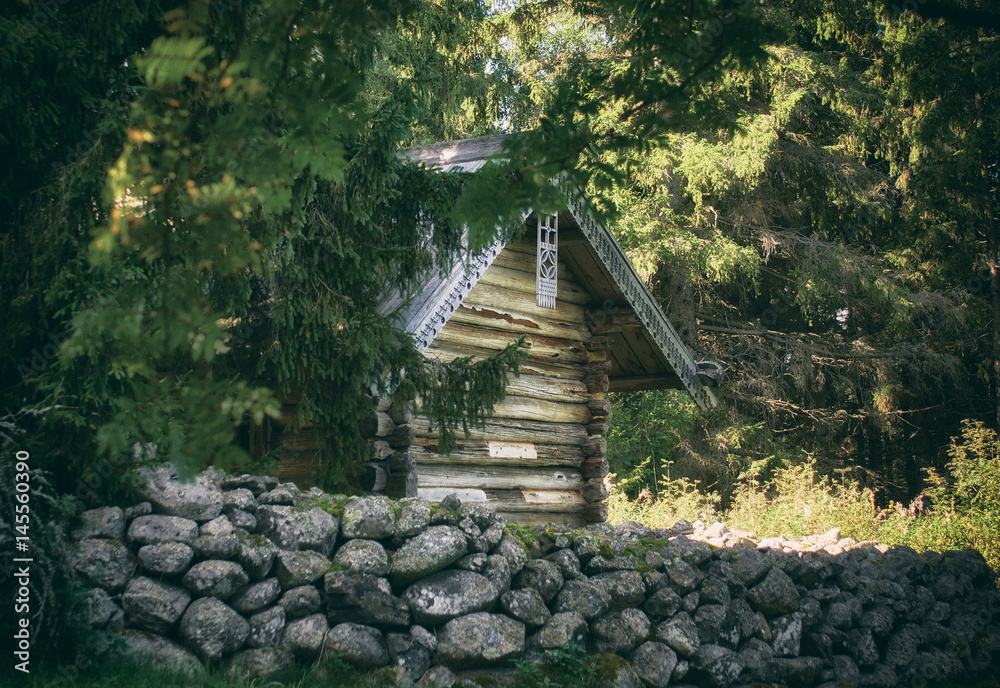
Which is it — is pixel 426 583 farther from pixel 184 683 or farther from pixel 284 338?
pixel 284 338

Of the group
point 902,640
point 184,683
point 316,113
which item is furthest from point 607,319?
point 316,113

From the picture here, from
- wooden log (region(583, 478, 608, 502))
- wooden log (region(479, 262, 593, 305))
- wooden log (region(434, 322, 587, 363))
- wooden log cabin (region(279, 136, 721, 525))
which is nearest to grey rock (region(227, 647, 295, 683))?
wooden log cabin (region(279, 136, 721, 525))

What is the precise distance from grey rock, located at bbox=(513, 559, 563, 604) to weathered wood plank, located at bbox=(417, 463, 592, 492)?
2614 millimetres

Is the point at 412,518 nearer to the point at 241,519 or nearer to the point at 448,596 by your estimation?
the point at 448,596

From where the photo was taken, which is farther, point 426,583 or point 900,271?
point 900,271

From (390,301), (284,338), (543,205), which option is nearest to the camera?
(543,205)

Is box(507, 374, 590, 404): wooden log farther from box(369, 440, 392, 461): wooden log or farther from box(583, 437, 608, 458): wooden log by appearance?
box(369, 440, 392, 461): wooden log

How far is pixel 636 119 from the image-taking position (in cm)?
311

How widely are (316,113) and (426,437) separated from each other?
7.02 meters

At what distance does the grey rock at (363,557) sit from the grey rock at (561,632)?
4.64 ft

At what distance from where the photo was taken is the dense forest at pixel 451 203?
254 cm

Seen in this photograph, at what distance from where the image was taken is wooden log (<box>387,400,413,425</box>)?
336 inches

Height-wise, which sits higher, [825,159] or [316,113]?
[825,159]

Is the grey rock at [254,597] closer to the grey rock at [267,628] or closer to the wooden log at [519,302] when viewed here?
the grey rock at [267,628]
